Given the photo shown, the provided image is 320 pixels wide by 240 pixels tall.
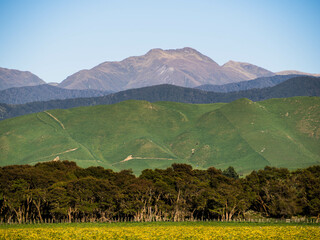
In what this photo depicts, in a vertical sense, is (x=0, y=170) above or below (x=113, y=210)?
above

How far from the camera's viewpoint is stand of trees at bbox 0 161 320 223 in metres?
121

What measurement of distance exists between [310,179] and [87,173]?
70.5m

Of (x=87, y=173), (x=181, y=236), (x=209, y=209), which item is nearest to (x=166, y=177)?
(x=209, y=209)

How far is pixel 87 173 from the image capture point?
15862cm

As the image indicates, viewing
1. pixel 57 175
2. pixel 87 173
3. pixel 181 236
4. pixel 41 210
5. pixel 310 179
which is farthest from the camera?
pixel 87 173

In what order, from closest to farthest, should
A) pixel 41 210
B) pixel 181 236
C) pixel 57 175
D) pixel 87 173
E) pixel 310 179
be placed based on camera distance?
pixel 181 236, pixel 41 210, pixel 310 179, pixel 57 175, pixel 87 173

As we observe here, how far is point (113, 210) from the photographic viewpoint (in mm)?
125500

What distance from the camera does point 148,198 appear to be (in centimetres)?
12812

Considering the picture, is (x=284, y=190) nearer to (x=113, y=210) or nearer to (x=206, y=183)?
(x=206, y=183)

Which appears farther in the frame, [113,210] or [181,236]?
[113,210]

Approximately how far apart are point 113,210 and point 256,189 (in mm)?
42816

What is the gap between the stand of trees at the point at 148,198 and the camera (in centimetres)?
12088

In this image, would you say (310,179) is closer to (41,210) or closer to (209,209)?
(209,209)

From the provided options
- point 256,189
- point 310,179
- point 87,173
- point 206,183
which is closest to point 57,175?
point 87,173
